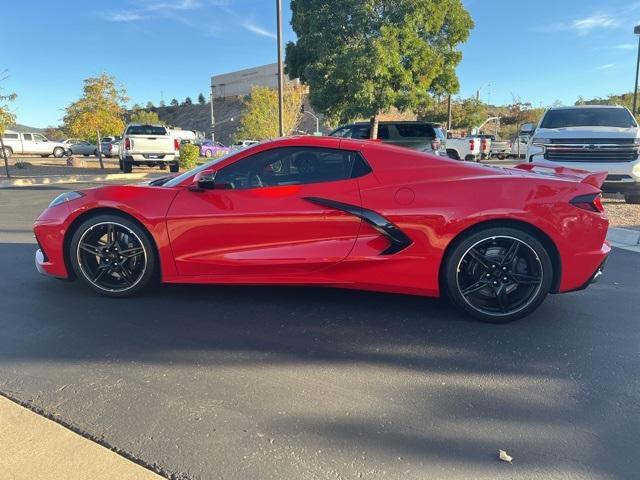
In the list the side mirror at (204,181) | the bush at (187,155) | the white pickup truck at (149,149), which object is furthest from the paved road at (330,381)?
the bush at (187,155)

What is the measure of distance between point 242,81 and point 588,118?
97.7 meters

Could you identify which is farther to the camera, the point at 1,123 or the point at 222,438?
the point at 1,123

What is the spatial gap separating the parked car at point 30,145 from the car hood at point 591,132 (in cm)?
3297

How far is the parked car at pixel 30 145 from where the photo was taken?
105 feet

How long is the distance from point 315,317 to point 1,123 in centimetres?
1891

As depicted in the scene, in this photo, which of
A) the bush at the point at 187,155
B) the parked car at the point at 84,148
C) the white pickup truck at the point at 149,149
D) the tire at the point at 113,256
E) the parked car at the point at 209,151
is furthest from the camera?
the parked car at the point at 84,148

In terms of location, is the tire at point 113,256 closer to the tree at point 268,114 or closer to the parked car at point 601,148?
the parked car at point 601,148

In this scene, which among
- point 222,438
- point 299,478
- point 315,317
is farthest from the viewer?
point 315,317

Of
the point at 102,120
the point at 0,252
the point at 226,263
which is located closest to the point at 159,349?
the point at 226,263

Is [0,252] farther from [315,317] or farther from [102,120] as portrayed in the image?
[102,120]

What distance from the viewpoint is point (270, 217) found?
151 inches

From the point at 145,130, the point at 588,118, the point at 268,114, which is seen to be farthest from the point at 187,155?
the point at 268,114

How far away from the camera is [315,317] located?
153 inches

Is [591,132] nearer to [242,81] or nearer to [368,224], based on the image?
[368,224]
